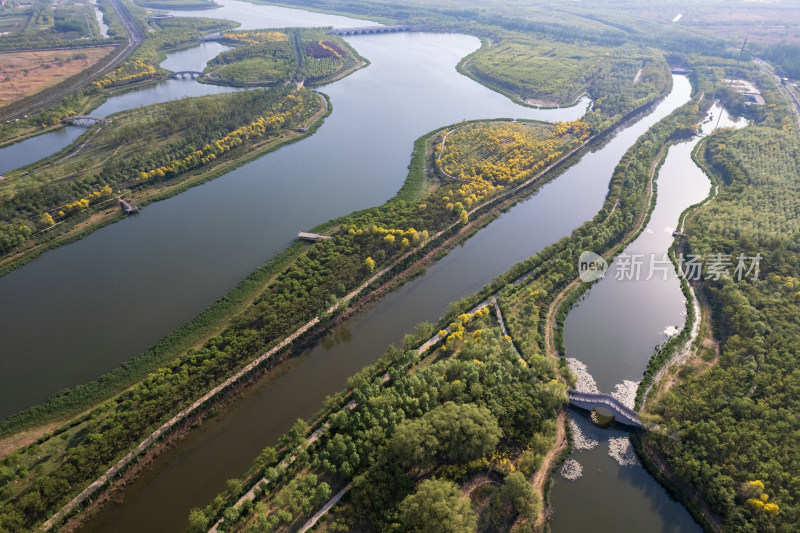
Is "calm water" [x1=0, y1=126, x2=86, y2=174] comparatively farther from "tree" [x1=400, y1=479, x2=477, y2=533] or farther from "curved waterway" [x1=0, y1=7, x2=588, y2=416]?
"tree" [x1=400, y1=479, x2=477, y2=533]

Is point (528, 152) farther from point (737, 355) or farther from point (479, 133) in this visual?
point (737, 355)

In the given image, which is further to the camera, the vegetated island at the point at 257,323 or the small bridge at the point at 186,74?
the small bridge at the point at 186,74

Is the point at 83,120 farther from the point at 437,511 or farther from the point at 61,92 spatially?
the point at 437,511

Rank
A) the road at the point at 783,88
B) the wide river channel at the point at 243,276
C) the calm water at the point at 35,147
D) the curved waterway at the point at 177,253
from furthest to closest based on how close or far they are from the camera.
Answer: the road at the point at 783,88 < the calm water at the point at 35,147 < the curved waterway at the point at 177,253 < the wide river channel at the point at 243,276

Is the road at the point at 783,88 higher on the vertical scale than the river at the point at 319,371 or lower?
higher

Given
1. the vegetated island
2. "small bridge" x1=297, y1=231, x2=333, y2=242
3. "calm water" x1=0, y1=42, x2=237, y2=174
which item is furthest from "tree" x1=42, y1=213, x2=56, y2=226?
"small bridge" x1=297, y1=231, x2=333, y2=242

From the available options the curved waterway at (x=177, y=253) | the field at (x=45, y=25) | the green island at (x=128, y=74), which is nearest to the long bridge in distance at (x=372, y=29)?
the green island at (x=128, y=74)

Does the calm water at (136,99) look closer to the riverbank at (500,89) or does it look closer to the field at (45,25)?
the field at (45,25)
